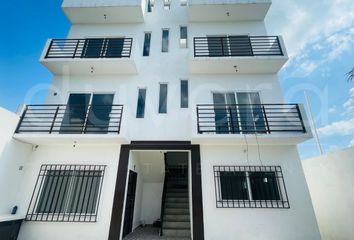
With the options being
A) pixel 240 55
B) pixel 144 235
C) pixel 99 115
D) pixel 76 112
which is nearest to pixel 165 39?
pixel 240 55

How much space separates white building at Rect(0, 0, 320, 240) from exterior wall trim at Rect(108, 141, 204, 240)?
34 millimetres

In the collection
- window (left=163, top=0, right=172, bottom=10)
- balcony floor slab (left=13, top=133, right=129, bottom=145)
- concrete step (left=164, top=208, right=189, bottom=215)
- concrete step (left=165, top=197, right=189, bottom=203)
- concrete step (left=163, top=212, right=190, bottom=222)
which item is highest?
window (left=163, top=0, right=172, bottom=10)

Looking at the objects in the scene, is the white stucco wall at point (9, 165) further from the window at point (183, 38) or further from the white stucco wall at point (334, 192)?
the white stucco wall at point (334, 192)

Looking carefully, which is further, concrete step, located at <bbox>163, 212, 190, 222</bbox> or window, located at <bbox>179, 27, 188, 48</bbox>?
window, located at <bbox>179, 27, 188, 48</bbox>

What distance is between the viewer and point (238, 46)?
24.7 feet

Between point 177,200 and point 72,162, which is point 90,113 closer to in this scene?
point 72,162

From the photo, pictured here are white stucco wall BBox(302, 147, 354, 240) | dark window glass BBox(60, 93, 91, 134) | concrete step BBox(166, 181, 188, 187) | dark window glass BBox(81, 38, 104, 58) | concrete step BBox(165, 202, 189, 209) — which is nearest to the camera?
white stucco wall BBox(302, 147, 354, 240)

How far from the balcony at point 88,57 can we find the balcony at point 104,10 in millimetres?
1370

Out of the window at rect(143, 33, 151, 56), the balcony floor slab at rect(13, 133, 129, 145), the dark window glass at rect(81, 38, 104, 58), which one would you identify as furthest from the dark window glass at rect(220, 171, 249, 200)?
the dark window glass at rect(81, 38, 104, 58)

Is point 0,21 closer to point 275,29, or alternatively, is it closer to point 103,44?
point 103,44

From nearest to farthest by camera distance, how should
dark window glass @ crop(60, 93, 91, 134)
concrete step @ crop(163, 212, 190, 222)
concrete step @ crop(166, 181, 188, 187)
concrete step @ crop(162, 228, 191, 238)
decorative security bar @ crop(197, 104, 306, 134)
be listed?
decorative security bar @ crop(197, 104, 306, 134) → concrete step @ crop(162, 228, 191, 238) → concrete step @ crop(163, 212, 190, 222) → dark window glass @ crop(60, 93, 91, 134) → concrete step @ crop(166, 181, 188, 187)

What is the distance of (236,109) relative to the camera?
6297 mm

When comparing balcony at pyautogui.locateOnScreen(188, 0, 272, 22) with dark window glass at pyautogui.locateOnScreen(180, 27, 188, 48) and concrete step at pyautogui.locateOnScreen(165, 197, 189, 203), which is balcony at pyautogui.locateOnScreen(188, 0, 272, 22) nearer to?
dark window glass at pyautogui.locateOnScreen(180, 27, 188, 48)

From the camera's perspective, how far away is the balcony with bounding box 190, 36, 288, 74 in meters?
6.55
